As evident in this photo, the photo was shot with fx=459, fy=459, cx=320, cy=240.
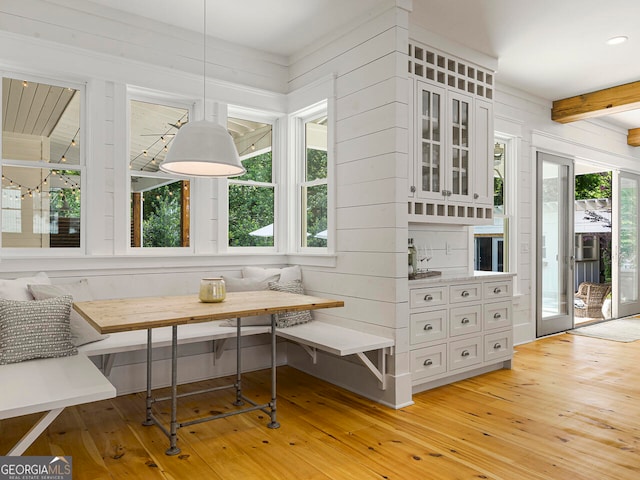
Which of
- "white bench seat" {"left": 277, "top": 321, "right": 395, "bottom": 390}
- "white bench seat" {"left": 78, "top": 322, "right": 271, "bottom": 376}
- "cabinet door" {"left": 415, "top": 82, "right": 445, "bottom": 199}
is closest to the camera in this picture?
"white bench seat" {"left": 78, "top": 322, "right": 271, "bottom": 376}

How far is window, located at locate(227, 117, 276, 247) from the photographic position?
420cm

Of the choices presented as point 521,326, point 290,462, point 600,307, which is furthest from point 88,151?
point 600,307

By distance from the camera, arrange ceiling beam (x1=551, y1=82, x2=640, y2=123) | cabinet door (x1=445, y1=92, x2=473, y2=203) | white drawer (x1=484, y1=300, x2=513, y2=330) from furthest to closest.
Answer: ceiling beam (x1=551, y1=82, x2=640, y2=123)
white drawer (x1=484, y1=300, x2=513, y2=330)
cabinet door (x1=445, y1=92, x2=473, y2=203)

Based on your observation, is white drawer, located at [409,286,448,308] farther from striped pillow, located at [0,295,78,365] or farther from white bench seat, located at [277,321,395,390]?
striped pillow, located at [0,295,78,365]

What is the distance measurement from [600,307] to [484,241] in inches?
91.3

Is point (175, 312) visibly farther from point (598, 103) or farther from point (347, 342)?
point (598, 103)

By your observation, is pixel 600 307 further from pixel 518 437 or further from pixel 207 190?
pixel 207 190

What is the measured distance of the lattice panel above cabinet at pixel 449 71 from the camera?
12.0 feet

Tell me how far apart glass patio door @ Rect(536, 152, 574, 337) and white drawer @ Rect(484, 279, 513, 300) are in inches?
59.6

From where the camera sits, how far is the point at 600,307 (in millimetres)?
6922

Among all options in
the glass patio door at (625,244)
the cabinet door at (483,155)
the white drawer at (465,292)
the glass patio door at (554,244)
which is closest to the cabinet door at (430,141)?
the cabinet door at (483,155)

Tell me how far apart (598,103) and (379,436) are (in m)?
4.71

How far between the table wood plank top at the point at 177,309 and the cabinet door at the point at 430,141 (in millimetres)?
1385

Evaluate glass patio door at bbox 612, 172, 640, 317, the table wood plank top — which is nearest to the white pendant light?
the table wood plank top
